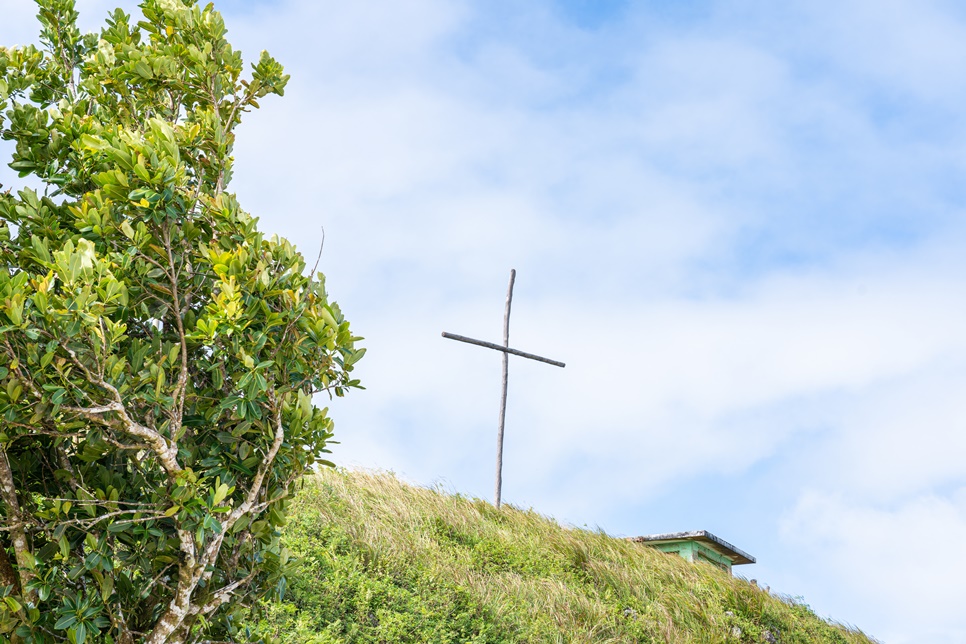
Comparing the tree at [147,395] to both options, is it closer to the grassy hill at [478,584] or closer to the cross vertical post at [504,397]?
the grassy hill at [478,584]

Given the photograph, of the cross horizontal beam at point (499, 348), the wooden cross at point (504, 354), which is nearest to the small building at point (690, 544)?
the wooden cross at point (504, 354)

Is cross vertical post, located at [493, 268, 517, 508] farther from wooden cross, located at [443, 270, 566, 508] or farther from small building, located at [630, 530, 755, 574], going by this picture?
small building, located at [630, 530, 755, 574]

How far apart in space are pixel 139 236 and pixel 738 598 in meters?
12.8

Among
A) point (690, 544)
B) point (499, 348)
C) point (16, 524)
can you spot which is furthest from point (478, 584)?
point (690, 544)

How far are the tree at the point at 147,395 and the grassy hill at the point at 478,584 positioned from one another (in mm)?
3176

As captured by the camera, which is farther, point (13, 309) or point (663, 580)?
point (663, 580)

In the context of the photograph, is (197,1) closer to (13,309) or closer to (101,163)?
(101,163)

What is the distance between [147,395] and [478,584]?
7291 mm

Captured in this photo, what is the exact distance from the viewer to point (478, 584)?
35.3ft

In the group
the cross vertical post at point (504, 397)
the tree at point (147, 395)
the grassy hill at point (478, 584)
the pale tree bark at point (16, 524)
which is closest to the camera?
the tree at point (147, 395)

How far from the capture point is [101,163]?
16.9 ft

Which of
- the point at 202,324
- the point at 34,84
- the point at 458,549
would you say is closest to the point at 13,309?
the point at 202,324

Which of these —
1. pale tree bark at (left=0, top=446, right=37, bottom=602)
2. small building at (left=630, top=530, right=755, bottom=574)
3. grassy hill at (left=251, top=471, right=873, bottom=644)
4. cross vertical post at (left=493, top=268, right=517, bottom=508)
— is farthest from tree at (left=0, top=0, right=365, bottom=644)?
small building at (left=630, top=530, right=755, bottom=574)

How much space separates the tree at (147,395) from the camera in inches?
172
